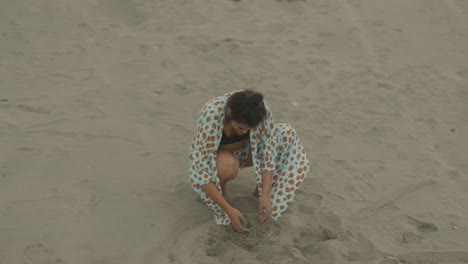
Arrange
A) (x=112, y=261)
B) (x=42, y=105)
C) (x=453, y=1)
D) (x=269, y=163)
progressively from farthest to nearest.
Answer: (x=453, y=1), (x=42, y=105), (x=269, y=163), (x=112, y=261)

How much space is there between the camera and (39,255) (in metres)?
2.60

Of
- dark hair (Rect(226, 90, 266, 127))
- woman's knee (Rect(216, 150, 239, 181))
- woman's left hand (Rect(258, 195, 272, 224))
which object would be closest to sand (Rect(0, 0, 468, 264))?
woman's left hand (Rect(258, 195, 272, 224))

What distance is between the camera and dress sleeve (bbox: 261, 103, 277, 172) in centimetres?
284

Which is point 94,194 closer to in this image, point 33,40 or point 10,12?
point 33,40

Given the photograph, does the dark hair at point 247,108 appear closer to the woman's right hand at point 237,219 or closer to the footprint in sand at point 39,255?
the woman's right hand at point 237,219

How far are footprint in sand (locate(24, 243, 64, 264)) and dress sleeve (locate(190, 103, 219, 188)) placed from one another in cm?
76

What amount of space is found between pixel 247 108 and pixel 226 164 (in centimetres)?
43

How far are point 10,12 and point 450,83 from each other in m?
4.02

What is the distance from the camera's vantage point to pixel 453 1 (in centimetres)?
588

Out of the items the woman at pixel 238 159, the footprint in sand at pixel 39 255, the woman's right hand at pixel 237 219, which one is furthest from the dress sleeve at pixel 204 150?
the footprint in sand at pixel 39 255

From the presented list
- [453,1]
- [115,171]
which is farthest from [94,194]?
[453,1]

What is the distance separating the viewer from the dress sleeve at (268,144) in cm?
284

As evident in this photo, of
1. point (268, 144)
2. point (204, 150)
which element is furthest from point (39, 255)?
point (268, 144)

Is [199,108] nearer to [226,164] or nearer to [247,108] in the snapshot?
[226,164]
